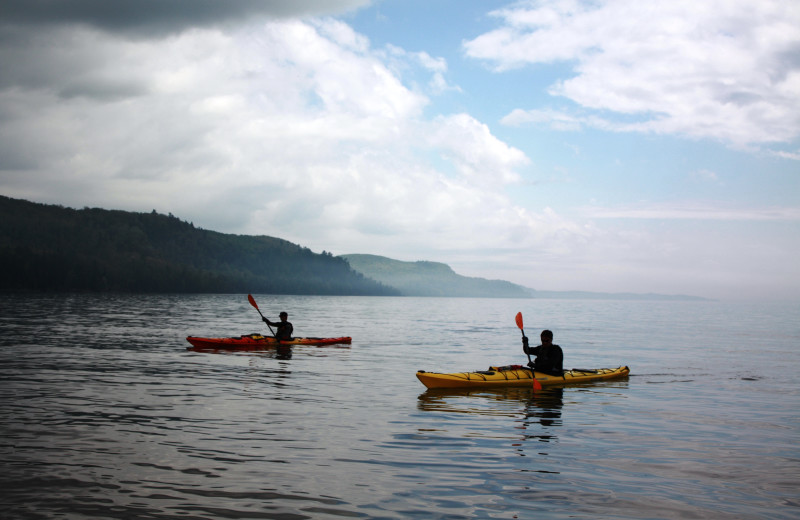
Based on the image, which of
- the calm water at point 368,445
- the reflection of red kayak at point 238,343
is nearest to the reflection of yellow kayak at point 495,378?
the calm water at point 368,445

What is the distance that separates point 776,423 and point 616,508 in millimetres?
9069

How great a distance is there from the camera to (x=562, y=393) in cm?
1809

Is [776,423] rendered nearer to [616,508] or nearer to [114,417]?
[616,508]

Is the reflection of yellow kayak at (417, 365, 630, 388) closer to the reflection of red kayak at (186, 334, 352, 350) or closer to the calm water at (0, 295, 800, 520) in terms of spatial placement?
the calm water at (0, 295, 800, 520)

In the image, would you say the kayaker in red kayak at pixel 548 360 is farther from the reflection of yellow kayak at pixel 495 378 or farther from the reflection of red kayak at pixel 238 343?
the reflection of red kayak at pixel 238 343

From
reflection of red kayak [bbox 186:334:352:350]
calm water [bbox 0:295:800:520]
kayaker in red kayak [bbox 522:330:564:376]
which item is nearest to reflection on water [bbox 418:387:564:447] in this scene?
calm water [bbox 0:295:800:520]

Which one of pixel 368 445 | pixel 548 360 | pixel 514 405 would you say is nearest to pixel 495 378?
pixel 548 360

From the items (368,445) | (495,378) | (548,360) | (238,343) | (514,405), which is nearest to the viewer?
(368,445)

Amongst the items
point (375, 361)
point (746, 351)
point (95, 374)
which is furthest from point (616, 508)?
point (746, 351)

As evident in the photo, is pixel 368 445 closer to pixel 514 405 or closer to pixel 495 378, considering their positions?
pixel 514 405

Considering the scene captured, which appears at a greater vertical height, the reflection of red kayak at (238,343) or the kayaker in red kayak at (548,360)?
the kayaker in red kayak at (548,360)

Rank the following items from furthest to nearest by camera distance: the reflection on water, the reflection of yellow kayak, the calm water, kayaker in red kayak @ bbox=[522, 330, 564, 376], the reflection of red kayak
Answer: the reflection of red kayak
kayaker in red kayak @ bbox=[522, 330, 564, 376]
the reflection of yellow kayak
the reflection on water
the calm water

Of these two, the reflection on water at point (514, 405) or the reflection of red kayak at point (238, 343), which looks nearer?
the reflection on water at point (514, 405)

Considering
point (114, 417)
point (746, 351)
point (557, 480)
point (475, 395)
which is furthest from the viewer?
point (746, 351)
